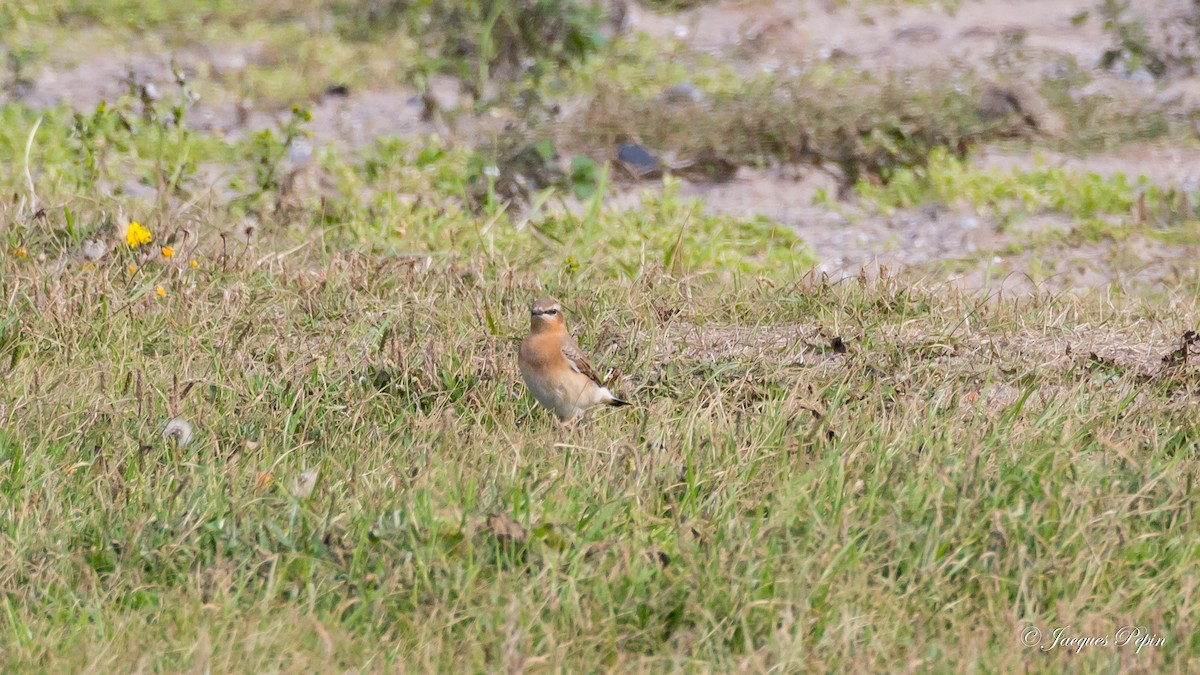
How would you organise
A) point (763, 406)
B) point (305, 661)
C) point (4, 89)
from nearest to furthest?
point (305, 661)
point (763, 406)
point (4, 89)

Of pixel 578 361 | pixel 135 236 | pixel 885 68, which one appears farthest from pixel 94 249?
pixel 885 68

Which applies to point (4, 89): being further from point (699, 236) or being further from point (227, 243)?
point (699, 236)

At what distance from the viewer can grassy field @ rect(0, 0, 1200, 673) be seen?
127 inches

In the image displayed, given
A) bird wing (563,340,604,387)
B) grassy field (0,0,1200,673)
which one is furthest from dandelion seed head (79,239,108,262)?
bird wing (563,340,604,387)

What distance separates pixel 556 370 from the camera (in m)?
4.44

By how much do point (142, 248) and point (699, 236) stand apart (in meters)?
2.60

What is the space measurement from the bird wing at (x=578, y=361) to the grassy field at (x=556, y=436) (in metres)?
0.18

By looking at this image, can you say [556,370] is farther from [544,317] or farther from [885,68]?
[885,68]

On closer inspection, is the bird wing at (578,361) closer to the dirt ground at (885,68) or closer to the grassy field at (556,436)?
the grassy field at (556,436)

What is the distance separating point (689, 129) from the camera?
8305 millimetres

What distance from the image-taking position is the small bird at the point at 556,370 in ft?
14.6

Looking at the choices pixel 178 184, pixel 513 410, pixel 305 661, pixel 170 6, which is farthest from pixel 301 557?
pixel 170 6

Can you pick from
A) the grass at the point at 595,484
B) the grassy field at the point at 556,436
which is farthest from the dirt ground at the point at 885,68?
the grass at the point at 595,484

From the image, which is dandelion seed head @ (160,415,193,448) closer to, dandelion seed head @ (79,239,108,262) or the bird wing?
the bird wing
